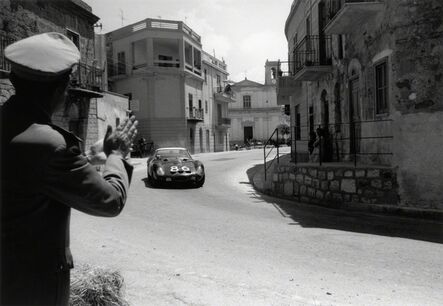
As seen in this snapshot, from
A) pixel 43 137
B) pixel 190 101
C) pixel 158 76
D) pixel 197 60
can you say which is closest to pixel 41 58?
pixel 43 137

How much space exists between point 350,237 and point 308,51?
10.7 m

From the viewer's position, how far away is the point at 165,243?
6191 millimetres

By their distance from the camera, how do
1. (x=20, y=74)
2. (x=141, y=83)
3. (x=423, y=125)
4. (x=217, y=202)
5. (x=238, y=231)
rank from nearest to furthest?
(x=20, y=74) → (x=238, y=231) → (x=423, y=125) → (x=217, y=202) → (x=141, y=83)

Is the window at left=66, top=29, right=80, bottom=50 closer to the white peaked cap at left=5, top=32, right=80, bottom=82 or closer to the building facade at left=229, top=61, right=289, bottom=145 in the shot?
the white peaked cap at left=5, top=32, right=80, bottom=82

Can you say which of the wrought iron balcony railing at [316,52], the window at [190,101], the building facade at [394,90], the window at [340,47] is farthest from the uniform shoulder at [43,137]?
the window at [190,101]

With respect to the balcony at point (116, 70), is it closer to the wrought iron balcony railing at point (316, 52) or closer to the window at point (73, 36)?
the window at point (73, 36)

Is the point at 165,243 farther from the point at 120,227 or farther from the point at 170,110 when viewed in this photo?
the point at 170,110

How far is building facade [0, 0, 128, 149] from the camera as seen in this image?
16.2m

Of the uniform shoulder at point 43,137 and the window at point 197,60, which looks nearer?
the uniform shoulder at point 43,137

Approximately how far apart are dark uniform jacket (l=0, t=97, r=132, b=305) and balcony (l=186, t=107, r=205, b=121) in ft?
117

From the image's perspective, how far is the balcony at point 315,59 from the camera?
14422mm

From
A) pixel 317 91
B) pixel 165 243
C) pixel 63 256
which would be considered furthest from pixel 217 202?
pixel 63 256

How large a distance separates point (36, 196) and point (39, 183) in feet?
0.20

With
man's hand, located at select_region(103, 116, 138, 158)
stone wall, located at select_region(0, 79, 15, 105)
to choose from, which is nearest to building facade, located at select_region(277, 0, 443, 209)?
man's hand, located at select_region(103, 116, 138, 158)
